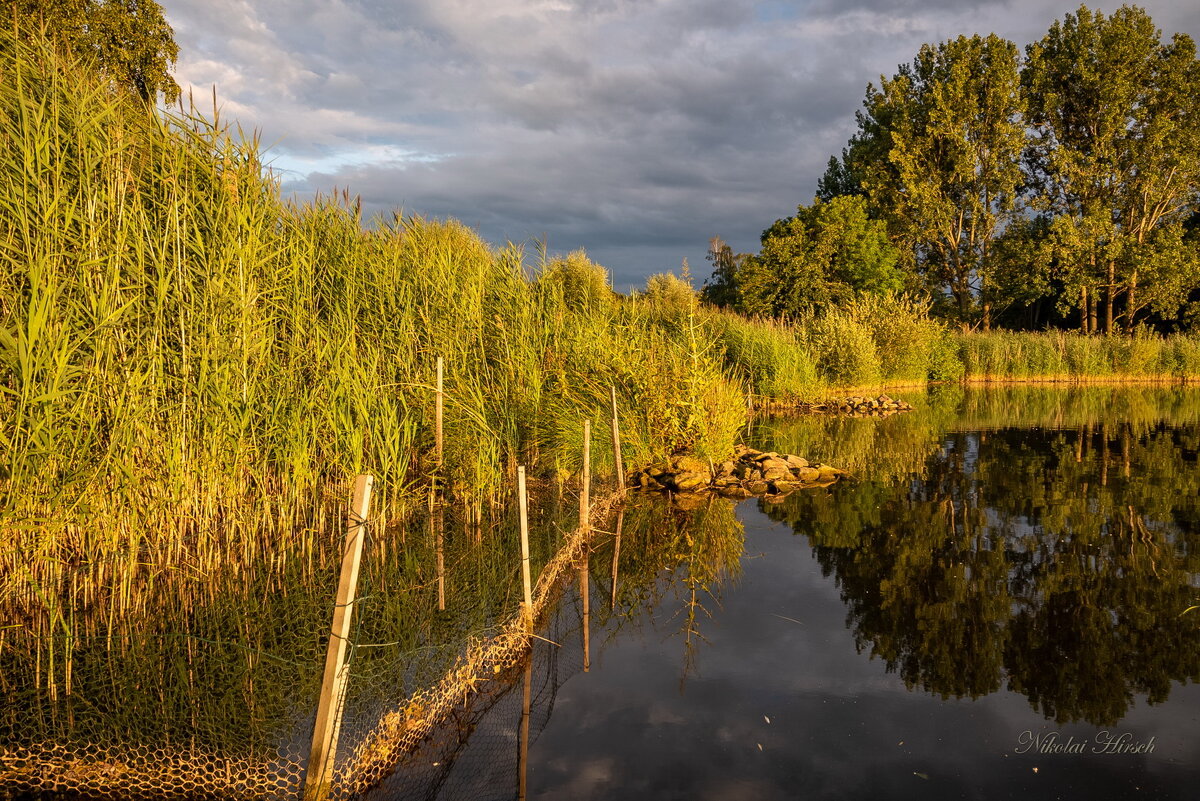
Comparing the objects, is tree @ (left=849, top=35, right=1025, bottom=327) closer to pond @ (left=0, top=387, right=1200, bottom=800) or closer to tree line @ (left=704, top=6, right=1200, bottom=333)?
tree line @ (left=704, top=6, right=1200, bottom=333)

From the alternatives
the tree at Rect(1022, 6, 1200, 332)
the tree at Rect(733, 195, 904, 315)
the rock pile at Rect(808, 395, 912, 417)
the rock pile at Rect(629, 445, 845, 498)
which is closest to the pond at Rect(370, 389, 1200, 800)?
the rock pile at Rect(629, 445, 845, 498)

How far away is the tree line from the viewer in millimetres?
37688

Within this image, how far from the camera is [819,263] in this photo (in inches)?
1506

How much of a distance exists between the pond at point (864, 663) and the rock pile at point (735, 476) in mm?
1013

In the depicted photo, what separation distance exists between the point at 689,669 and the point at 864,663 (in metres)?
1.47

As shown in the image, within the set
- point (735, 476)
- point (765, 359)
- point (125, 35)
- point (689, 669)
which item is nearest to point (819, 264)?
point (765, 359)

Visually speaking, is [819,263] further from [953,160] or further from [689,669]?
[689,669]

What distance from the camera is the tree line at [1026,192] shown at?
37688 mm

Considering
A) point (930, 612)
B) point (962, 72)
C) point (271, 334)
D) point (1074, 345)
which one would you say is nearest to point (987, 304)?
point (1074, 345)

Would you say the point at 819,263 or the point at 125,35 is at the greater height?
the point at 125,35

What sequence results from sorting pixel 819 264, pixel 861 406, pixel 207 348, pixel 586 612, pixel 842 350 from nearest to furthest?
pixel 207 348, pixel 586 612, pixel 861 406, pixel 842 350, pixel 819 264

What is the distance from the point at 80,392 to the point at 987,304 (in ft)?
144

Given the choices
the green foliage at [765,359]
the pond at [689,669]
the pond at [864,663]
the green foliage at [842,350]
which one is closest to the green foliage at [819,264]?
the green foliage at [842,350]

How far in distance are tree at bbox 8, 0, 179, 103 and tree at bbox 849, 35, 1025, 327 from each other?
33328 millimetres
